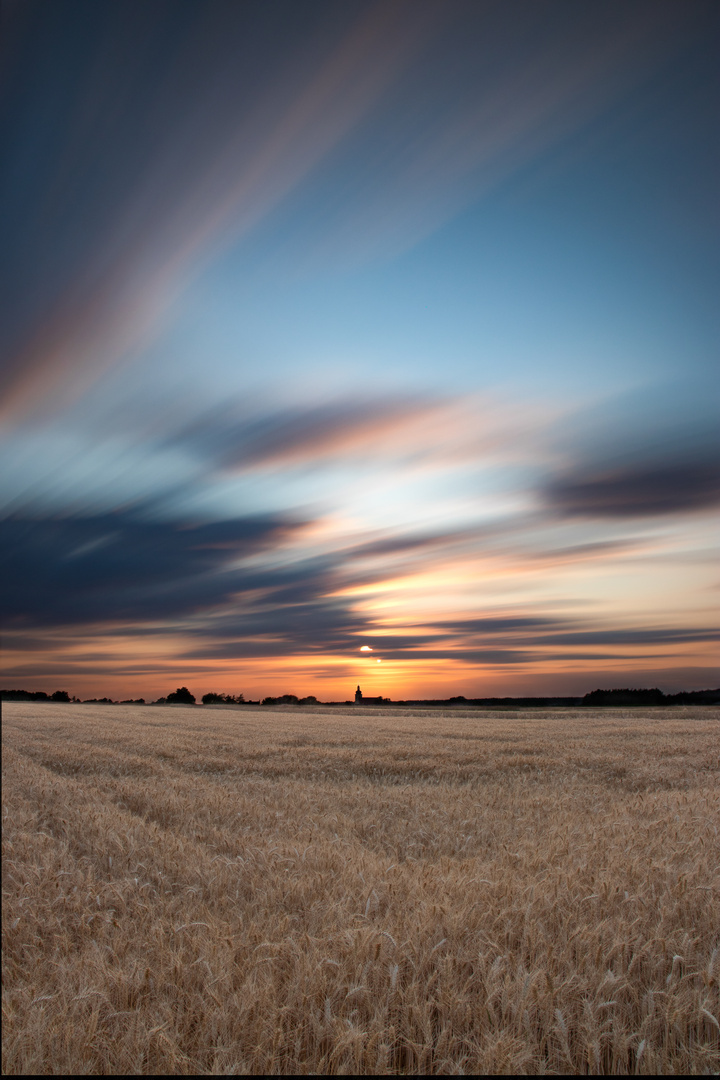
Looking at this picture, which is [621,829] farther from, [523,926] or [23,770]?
[23,770]

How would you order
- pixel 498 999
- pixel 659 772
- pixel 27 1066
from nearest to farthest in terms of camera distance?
pixel 27 1066 < pixel 498 999 < pixel 659 772

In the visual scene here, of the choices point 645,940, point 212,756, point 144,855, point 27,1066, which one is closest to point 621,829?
point 645,940

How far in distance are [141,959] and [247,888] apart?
4.84 feet

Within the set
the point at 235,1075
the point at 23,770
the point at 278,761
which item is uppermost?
the point at 235,1075

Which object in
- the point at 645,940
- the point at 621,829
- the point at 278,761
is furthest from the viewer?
the point at 278,761

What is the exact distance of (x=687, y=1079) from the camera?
2.93m

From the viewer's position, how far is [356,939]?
3883 mm

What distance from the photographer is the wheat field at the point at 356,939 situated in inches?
119

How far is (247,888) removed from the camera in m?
5.15

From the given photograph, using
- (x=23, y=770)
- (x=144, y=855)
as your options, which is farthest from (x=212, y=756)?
(x=144, y=855)

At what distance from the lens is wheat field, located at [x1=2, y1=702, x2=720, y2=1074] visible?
304cm

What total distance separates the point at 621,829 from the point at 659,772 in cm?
770

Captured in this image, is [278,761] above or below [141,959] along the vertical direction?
below

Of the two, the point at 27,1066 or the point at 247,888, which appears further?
the point at 247,888
